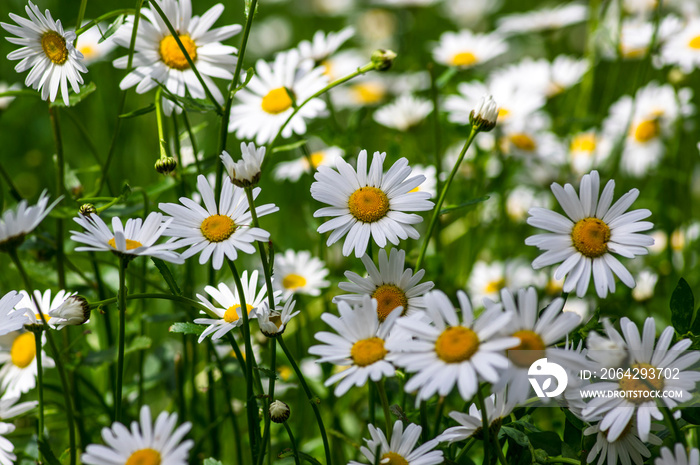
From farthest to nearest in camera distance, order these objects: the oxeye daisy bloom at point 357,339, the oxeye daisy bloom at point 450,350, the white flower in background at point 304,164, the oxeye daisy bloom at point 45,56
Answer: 1. the white flower in background at point 304,164
2. the oxeye daisy bloom at point 45,56
3. the oxeye daisy bloom at point 357,339
4. the oxeye daisy bloom at point 450,350

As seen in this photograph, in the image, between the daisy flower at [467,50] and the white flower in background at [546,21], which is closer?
the daisy flower at [467,50]

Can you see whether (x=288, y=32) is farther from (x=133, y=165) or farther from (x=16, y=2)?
(x=133, y=165)

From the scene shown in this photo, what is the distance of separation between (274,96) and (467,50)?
1.04 metres

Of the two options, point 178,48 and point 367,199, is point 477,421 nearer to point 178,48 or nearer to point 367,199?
point 367,199

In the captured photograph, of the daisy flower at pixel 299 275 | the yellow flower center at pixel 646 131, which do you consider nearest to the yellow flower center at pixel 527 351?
the daisy flower at pixel 299 275

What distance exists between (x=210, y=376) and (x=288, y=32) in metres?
3.34

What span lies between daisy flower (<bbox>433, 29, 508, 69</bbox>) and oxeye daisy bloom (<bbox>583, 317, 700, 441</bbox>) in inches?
61.6

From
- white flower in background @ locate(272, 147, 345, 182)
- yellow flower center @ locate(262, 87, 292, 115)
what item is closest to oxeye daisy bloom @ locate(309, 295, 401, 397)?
yellow flower center @ locate(262, 87, 292, 115)

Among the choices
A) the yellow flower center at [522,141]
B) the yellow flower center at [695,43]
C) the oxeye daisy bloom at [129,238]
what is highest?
the yellow flower center at [695,43]

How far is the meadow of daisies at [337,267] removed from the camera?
0.89 metres

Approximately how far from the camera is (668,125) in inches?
89.6

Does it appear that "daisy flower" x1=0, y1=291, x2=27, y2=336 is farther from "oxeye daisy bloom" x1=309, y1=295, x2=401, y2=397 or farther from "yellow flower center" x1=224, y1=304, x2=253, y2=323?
"oxeye daisy bloom" x1=309, y1=295, x2=401, y2=397

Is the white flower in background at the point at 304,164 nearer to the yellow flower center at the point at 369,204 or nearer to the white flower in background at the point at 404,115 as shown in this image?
the white flower in background at the point at 404,115

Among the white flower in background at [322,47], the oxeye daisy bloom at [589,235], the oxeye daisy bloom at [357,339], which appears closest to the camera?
the oxeye daisy bloom at [357,339]
